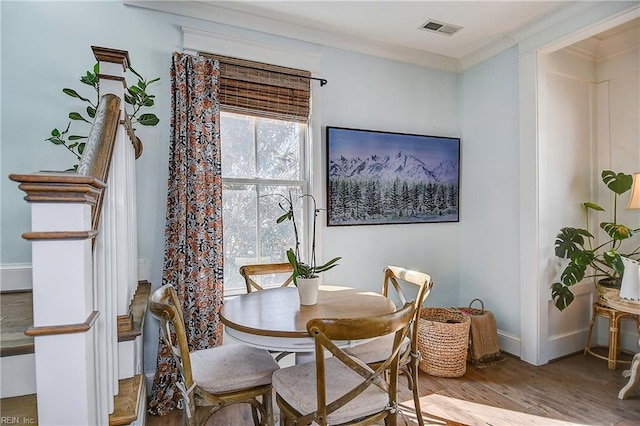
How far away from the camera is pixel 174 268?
2404 millimetres

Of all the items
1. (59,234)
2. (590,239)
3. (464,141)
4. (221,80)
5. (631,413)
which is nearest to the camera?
(59,234)

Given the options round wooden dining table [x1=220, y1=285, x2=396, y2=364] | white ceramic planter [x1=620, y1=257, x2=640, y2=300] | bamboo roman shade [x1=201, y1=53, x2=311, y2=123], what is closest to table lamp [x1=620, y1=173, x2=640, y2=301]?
white ceramic planter [x1=620, y1=257, x2=640, y2=300]

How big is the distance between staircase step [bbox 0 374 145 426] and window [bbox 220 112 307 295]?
143 cm

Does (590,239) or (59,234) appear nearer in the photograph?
(59,234)

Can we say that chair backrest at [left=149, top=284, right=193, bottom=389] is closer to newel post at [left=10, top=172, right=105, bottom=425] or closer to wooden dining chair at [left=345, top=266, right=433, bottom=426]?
newel post at [left=10, top=172, right=105, bottom=425]

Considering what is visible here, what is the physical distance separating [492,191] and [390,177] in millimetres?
1006

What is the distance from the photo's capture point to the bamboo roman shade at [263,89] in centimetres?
265

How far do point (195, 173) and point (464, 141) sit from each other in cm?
273

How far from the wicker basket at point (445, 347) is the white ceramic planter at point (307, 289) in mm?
1272

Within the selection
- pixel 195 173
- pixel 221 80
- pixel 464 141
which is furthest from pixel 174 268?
pixel 464 141

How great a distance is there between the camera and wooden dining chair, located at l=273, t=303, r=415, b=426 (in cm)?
126

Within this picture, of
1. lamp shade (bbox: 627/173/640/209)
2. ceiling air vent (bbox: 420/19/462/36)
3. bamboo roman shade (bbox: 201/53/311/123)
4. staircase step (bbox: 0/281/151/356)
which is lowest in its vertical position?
staircase step (bbox: 0/281/151/356)

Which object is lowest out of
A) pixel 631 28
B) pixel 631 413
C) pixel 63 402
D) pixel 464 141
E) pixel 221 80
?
pixel 631 413

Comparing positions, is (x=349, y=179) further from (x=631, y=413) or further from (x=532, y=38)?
(x=631, y=413)
